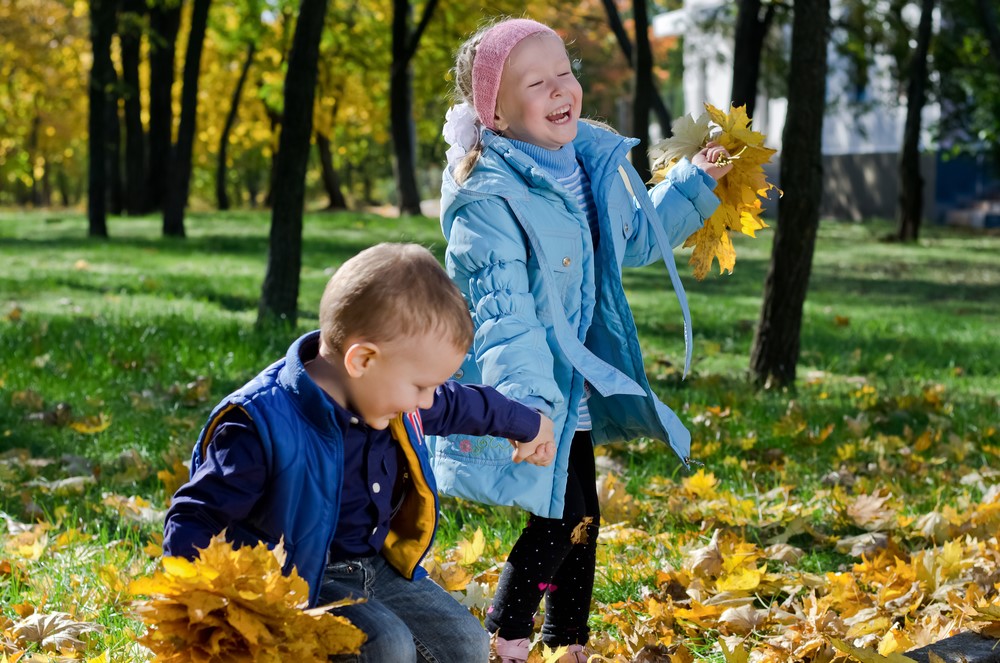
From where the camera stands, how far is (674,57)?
86.6 ft

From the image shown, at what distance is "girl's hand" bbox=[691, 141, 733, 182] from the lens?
11.2 ft

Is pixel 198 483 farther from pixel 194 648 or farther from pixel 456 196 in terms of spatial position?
pixel 456 196

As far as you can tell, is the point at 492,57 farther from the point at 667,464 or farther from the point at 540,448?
the point at 667,464

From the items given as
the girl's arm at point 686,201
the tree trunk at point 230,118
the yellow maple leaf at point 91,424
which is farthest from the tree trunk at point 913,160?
the girl's arm at point 686,201

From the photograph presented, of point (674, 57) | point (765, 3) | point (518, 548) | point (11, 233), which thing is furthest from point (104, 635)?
point (674, 57)

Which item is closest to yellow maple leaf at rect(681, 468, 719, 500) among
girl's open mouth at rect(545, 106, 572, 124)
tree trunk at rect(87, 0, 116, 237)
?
girl's open mouth at rect(545, 106, 572, 124)

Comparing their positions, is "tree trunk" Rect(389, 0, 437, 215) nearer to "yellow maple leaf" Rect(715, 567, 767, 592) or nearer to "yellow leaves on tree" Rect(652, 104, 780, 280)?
"yellow leaves on tree" Rect(652, 104, 780, 280)

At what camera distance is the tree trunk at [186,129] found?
54.1ft

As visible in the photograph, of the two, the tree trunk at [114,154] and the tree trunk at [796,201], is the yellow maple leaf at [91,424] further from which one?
the tree trunk at [114,154]

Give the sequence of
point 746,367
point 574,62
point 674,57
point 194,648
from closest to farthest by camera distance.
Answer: point 194,648 < point 574,62 < point 746,367 < point 674,57

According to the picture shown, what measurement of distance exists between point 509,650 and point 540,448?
0.68 meters

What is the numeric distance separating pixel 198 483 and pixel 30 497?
96.0 inches

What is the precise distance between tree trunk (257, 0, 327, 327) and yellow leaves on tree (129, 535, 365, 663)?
600cm

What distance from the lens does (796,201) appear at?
655cm
